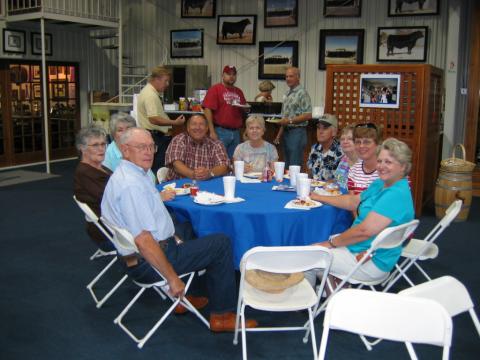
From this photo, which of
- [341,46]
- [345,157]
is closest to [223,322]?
A: [345,157]

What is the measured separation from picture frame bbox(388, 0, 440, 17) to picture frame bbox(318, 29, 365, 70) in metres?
0.60

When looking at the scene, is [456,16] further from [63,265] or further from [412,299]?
[412,299]

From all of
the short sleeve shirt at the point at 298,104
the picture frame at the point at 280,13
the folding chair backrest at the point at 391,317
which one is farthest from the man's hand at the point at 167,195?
the picture frame at the point at 280,13

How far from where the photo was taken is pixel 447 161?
20.0 ft

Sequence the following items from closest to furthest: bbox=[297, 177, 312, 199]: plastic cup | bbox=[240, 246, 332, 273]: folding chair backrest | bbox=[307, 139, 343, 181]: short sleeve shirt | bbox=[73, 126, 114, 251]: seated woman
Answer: bbox=[240, 246, 332, 273]: folding chair backrest < bbox=[297, 177, 312, 199]: plastic cup < bbox=[73, 126, 114, 251]: seated woman < bbox=[307, 139, 343, 181]: short sleeve shirt

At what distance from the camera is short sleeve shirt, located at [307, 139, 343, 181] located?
4.29m

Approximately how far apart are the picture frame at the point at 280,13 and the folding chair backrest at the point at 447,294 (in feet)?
26.5

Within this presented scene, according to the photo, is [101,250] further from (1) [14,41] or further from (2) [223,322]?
(1) [14,41]

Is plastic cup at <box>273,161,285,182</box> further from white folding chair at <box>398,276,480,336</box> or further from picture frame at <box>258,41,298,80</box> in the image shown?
picture frame at <box>258,41,298,80</box>

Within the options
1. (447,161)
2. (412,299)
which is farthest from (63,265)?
(447,161)

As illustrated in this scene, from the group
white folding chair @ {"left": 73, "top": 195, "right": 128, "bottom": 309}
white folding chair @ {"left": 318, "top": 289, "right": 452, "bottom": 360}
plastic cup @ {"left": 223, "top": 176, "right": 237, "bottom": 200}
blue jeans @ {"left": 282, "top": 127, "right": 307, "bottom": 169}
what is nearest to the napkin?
plastic cup @ {"left": 223, "top": 176, "right": 237, "bottom": 200}

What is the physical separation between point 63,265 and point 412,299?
3.44 m

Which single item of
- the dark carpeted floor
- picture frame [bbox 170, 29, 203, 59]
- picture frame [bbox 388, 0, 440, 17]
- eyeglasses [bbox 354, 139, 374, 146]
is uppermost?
picture frame [bbox 388, 0, 440, 17]

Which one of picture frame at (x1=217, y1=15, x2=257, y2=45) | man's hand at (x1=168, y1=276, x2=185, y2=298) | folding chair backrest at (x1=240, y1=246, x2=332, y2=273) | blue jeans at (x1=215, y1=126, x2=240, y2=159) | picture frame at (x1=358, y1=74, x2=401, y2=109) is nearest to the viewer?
folding chair backrest at (x1=240, y1=246, x2=332, y2=273)
